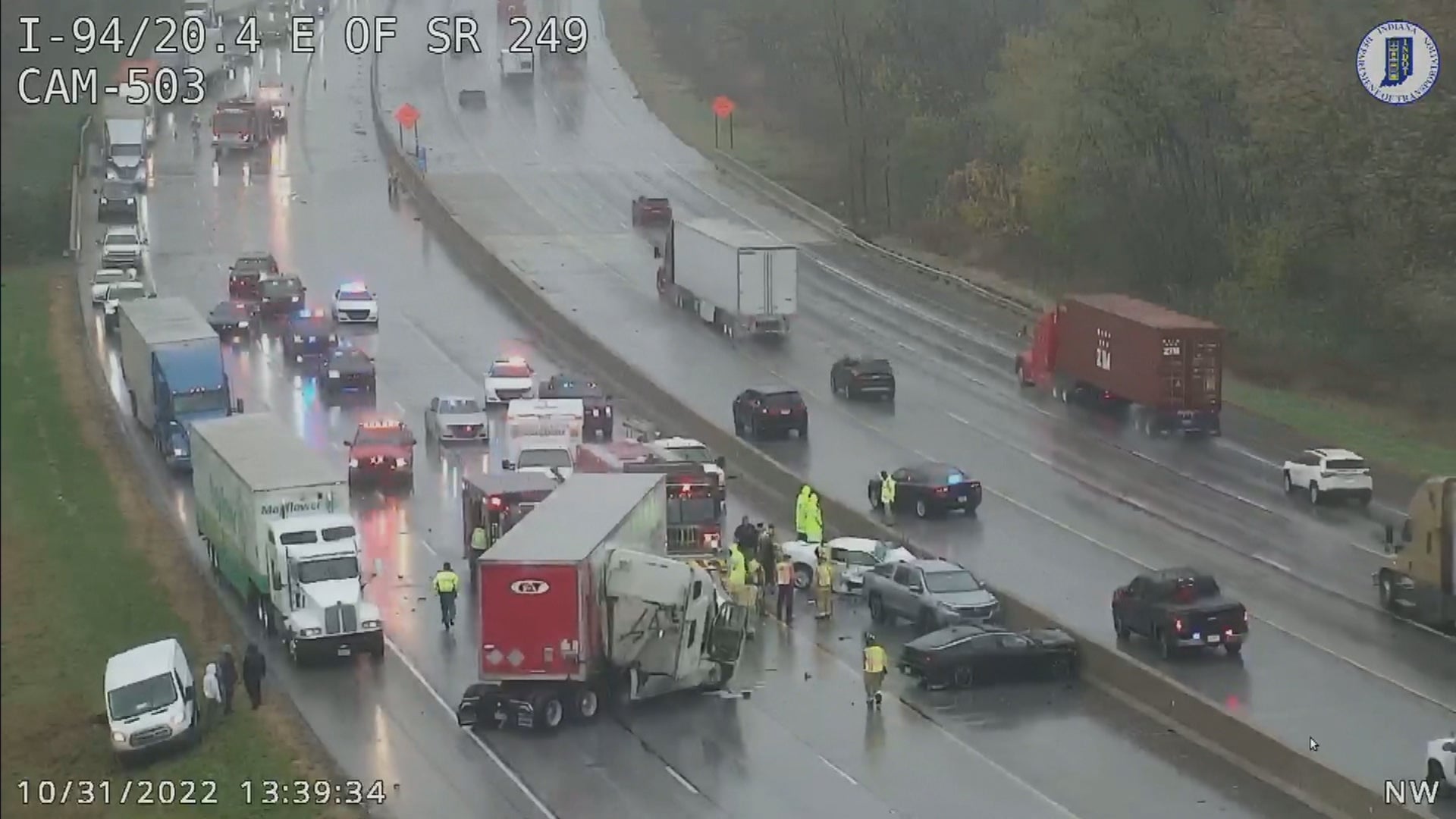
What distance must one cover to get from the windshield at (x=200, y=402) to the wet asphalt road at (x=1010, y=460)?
505 inches

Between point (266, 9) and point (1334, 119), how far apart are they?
1255 inches

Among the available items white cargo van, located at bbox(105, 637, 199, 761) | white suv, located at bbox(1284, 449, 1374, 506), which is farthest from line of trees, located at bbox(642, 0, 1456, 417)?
white cargo van, located at bbox(105, 637, 199, 761)

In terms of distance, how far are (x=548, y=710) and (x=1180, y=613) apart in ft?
35.4

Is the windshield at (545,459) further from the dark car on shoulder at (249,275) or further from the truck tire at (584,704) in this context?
the dark car on shoulder at (249,275)

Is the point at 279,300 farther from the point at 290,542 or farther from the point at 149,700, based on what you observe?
the point at 149,700

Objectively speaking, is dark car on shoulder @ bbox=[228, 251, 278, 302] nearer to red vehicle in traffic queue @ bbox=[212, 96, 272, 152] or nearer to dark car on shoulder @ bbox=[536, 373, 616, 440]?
dark car on shoulder @ bbox=[536, 373, 616, 440]

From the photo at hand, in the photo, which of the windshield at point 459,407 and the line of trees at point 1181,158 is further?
the line of trees at point 1181,158

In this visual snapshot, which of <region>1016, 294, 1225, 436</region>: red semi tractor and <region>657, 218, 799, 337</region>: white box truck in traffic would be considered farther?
<region>657, 218, 799, 337</region>: white box truck in traffic

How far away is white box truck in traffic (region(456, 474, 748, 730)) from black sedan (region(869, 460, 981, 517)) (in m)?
13.0

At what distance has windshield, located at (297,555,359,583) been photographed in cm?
3700

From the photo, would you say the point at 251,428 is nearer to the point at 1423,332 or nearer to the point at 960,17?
the point at 1423,332

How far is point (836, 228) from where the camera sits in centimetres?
8800

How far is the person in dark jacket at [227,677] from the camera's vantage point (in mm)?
32156

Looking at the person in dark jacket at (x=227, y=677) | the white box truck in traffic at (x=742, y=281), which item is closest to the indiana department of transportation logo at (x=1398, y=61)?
the white box truck in traffic at (x=742, y=281)
